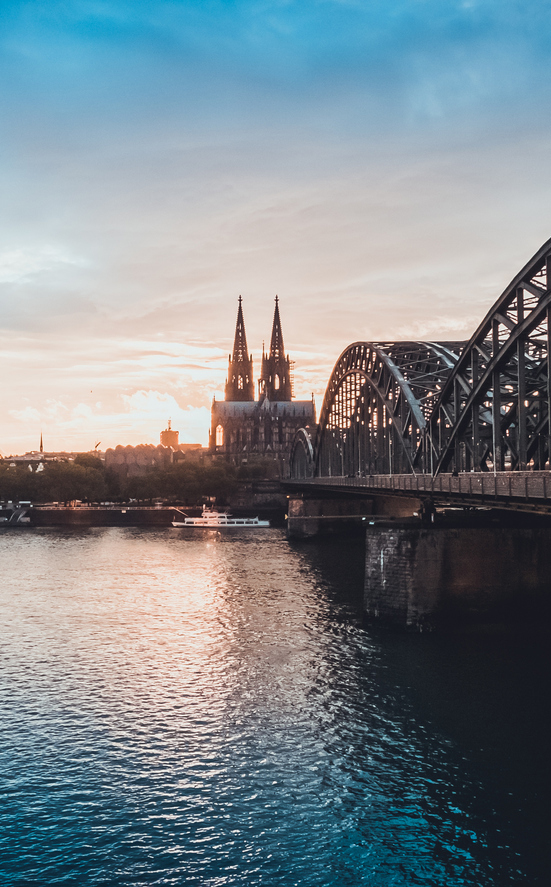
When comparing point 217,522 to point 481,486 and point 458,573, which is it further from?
point 481,486

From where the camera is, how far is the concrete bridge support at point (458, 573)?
4069cm

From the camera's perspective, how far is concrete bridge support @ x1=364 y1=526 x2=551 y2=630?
4069 centimetres

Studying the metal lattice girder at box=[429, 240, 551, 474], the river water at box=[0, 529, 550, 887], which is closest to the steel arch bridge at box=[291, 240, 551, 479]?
the metal lattice girder at box=[429, 240, 551, 474]

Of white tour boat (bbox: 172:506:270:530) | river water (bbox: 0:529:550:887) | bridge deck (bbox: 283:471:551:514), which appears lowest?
river water (bbox: 0:529:550:887)

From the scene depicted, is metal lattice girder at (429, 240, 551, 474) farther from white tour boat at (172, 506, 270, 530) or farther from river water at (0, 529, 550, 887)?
white tour boat at (172, 506, 270, 530)

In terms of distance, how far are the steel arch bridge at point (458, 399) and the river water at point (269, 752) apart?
35.3 ft

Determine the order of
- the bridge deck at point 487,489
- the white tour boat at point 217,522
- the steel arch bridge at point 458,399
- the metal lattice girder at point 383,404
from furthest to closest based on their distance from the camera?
the white tour boat at point 217,522 < the metal lattice girder at point 383,404 < the steel arch bridge at point 458,399 < the bridge deck at point 487,489

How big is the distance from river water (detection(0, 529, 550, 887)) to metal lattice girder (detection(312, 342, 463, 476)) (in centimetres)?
2199

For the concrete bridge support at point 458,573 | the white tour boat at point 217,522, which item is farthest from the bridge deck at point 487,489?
the white tour boat at point 217,522

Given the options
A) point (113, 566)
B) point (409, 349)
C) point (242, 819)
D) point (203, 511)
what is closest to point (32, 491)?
point (203, 511)

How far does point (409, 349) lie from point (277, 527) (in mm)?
61946

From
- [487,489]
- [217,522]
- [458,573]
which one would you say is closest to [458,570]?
[458,573]

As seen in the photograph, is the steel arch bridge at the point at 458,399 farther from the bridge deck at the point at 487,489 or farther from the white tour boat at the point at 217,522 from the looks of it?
the white tour boat at the point at 217,522

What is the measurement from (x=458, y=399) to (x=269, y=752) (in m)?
29.1
